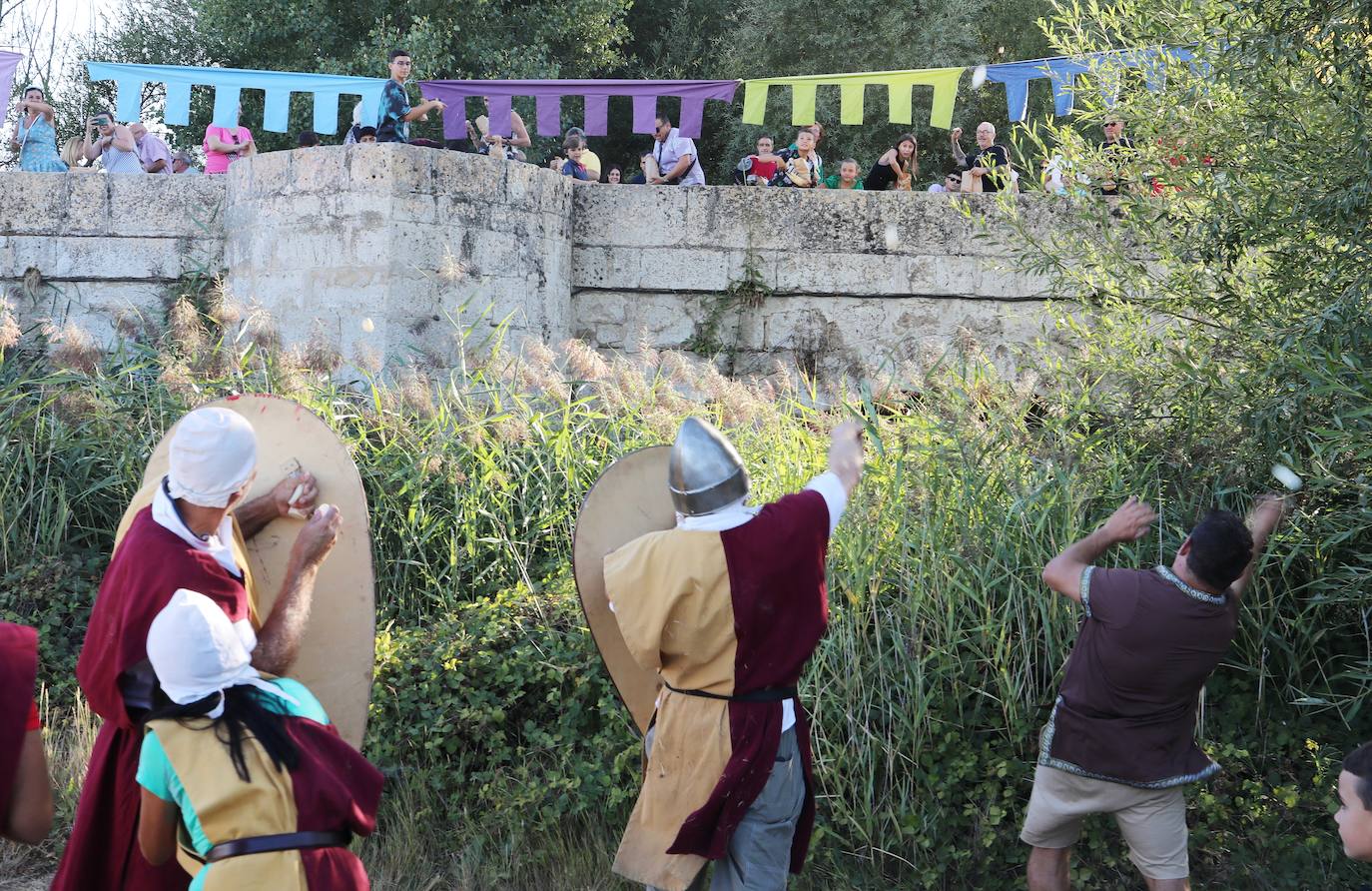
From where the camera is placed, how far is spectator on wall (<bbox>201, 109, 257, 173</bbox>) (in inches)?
379

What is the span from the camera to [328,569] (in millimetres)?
3016

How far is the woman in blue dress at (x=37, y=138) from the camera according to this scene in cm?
928

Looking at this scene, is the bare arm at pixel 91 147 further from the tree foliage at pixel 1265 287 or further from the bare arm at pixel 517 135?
the tree foliage at pixel 1265 287

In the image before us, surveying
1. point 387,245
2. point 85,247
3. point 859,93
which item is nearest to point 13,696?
point 387,245

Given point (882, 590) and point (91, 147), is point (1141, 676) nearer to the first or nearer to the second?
point (882, 590)

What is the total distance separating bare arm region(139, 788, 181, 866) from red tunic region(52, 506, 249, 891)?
125 millimetres

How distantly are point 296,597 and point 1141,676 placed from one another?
6.65ft

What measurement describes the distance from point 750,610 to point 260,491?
1.19m

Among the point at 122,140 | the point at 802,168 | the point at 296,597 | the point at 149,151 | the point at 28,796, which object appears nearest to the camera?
the point at 28,796

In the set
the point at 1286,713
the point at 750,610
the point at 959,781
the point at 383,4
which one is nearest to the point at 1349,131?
the point at 1286,713

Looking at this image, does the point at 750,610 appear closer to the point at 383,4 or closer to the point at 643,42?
the point at 383,4

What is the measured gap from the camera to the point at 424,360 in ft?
24.9

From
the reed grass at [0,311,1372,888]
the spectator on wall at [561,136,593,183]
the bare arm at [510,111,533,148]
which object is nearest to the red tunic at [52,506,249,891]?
the reed grass at [0,311,1372,888]

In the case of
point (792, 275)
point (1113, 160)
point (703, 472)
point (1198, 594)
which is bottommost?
point (1198, 594)
